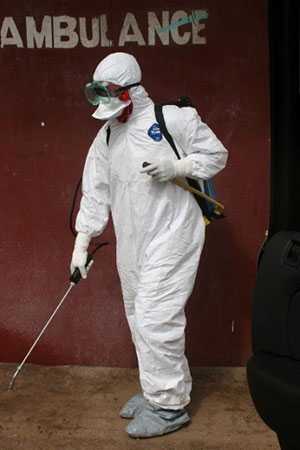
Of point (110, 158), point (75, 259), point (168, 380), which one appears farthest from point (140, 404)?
point (110, 158)

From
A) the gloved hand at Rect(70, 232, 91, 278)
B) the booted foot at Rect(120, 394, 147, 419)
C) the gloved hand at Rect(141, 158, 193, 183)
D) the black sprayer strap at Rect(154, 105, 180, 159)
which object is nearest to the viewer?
the gloved hand at Rect(141, 158, 193, 183)

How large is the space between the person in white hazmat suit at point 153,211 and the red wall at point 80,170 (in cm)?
50

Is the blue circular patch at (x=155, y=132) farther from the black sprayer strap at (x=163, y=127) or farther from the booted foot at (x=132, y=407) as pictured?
the booted foot at (x=132, y=407)

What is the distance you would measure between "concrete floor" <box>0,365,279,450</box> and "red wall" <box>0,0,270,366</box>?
0.10m

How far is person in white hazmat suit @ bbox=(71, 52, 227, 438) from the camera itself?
11.2 ft

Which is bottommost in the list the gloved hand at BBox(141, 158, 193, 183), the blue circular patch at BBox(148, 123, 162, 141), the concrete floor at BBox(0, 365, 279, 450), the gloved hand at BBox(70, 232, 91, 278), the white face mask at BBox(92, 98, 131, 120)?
the concrete floor at BBox(0, 365, 279, 450)

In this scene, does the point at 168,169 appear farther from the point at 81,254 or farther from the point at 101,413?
the point at 101,413

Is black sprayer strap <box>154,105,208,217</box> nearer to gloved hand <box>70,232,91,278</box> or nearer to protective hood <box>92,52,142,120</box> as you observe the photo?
protective hood <box>92,52,142,120</box>

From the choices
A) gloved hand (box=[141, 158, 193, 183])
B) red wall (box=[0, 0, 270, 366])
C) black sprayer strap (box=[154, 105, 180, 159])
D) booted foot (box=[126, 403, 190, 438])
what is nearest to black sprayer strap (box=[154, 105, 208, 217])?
black sprayer strap (box=[154, 105, 180, 159])

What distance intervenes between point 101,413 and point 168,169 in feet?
4.01

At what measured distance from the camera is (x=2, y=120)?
408 cm

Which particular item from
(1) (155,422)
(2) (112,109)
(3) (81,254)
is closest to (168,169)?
(2) (112,109)

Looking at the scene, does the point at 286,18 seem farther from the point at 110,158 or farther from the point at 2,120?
the point at 2,120

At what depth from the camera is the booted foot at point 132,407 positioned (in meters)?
3.74
